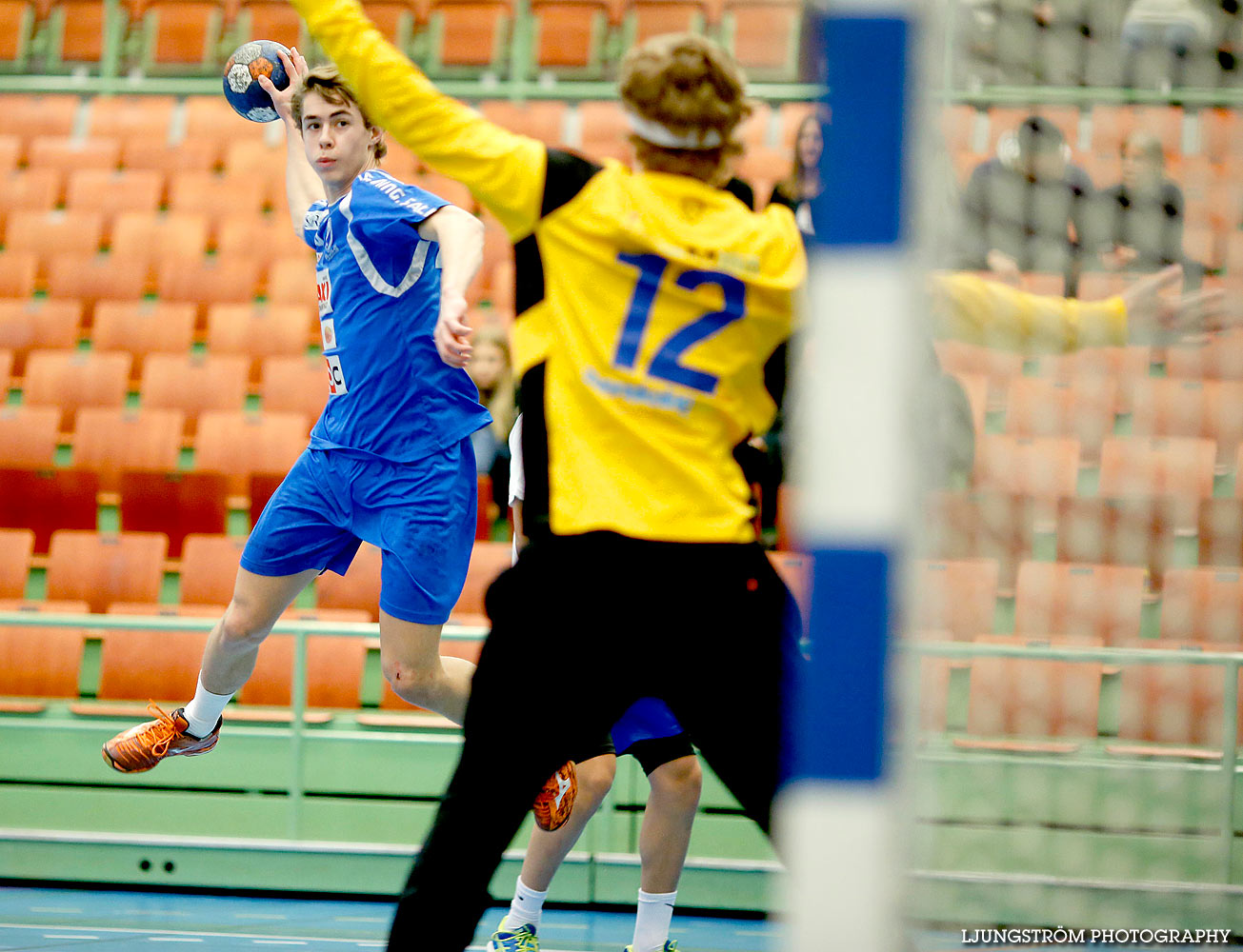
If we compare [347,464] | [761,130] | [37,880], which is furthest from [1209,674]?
[761,130]

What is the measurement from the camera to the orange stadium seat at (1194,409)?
501cm

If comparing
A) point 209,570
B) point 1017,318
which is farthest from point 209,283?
point 1017,318

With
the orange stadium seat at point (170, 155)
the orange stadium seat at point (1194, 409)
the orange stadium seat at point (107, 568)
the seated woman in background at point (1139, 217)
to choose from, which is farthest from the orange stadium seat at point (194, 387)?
the seated woman in background at point (1139, 217)

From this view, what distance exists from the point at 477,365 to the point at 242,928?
2.61 meters

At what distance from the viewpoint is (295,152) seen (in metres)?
3.64

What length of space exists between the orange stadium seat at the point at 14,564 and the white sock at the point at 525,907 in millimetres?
3481

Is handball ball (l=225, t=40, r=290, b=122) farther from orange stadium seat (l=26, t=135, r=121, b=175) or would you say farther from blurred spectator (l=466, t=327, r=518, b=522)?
orange stadium seat (l=26, t=135, r=121, b=175)

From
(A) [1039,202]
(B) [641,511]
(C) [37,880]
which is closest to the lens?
(B) [641,511]

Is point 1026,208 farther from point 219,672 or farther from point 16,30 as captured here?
point 16,30

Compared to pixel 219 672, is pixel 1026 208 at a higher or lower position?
higher

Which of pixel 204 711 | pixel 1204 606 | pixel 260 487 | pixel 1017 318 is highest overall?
pixel 1017 318

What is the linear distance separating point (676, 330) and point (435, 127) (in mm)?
489

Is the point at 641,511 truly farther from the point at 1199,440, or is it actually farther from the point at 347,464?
the point at 1199,440

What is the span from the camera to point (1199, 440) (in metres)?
5.56
